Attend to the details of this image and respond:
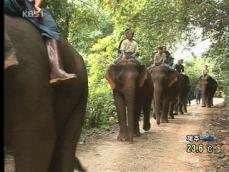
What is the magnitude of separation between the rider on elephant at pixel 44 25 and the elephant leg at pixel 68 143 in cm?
70

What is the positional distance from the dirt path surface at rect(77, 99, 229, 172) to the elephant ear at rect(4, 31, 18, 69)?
4.27m

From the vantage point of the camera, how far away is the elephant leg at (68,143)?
4312 mm

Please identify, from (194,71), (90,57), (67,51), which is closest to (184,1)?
(90,57)

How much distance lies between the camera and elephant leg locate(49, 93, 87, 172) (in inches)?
170

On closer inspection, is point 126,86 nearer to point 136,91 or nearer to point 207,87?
point 136,91

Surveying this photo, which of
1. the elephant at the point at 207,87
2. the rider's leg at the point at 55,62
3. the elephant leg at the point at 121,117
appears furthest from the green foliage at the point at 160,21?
the elephant at the point at 207,87

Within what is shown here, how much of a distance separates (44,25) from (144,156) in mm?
4870

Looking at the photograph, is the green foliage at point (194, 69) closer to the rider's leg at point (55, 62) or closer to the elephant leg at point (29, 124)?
the rider's leg at point (55, 62)

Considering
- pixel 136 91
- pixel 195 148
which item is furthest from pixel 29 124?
pixel 136 91

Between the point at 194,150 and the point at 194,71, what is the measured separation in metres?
26.9

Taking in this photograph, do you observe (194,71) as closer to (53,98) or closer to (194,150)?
(194,150)

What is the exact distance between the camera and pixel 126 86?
1005 cm

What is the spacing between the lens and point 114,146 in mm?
9547

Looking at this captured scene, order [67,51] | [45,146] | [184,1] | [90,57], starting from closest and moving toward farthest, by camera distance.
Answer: [45,146]
[67,51]
[184,1]
[90,57]
